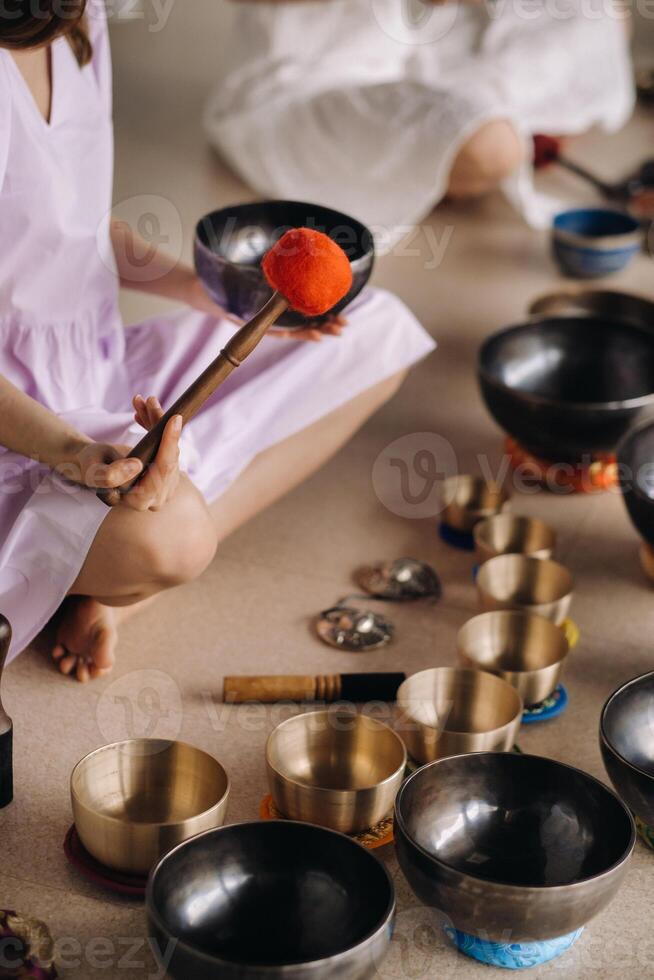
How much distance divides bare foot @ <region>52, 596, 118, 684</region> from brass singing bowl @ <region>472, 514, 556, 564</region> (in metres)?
0.54

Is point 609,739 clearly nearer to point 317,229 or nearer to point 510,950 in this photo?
point 510,950

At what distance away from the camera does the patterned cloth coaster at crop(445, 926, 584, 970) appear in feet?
3.62

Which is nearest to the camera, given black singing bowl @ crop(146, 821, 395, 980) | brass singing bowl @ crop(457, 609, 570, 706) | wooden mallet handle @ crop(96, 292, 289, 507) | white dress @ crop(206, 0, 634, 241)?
black singing bowl @ crop(146, 821, 395, 980)

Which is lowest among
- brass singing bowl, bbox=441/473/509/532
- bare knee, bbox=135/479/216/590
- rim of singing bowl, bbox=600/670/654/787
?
brass singing bowl, bbox=441/473/509/532

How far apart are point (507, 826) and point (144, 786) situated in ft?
1.20

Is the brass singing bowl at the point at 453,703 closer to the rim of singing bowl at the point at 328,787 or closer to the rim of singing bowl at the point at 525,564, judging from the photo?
the rim of singing bowl at the point at 328,787

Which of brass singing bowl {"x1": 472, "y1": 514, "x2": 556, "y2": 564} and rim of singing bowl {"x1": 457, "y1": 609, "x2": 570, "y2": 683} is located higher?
rim of singing bowl {"x1": 457, "y1": 609, "x2": 570, "y2": 683}

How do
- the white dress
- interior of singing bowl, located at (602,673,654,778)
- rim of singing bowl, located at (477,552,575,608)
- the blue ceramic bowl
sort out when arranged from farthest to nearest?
the white dress
the blue ceramic bowl
rim of singing bowl, located at (477,552,575,608)
interior of singing bowl, located at (602,673,654,778)

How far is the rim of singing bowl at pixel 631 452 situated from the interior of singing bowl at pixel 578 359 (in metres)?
0.26

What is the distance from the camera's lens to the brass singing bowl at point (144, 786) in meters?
1.18

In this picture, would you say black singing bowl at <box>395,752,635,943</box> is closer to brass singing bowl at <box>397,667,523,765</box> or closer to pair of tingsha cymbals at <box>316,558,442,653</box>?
brass singing bowl at <box>397,667,523,765</box>

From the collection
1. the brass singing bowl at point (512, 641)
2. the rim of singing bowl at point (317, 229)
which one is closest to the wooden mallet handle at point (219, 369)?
the rim of singing bowl at point (317, 229)

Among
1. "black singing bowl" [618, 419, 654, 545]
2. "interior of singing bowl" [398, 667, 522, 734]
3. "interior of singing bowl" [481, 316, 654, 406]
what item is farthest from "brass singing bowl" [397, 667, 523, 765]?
"interior of singing bowl" [481, 316, 654, 406]

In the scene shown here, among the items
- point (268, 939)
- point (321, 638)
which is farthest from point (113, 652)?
point (268, 939)
